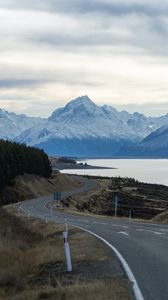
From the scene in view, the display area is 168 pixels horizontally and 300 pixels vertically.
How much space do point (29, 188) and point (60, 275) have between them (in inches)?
3481

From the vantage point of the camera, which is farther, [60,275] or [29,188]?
[29,188]

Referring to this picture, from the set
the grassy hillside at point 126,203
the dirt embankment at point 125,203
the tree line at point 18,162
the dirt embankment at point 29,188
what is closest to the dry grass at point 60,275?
the dirt embankment at point 125,203

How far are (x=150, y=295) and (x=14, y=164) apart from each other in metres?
94.6

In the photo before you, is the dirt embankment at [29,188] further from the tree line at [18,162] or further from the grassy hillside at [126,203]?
the grassy hillside at [126,203]

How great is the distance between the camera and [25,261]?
18438mm

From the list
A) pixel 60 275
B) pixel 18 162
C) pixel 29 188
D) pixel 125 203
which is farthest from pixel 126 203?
pixel 60 275

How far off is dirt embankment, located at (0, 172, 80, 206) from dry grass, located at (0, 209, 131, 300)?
237 ft

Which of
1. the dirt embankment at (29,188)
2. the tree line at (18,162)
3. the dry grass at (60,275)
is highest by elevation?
the tree line at (18,162)

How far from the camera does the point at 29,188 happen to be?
10312cm

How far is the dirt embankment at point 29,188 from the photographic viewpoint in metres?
96.9

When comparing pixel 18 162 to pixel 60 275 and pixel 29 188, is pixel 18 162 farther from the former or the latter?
pixel 60 275

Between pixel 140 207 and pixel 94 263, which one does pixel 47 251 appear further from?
pixel 140 207

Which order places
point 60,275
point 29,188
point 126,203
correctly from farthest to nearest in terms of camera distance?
point 29,188
point 126,203
point 60,275

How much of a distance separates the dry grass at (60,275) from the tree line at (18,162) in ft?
241
